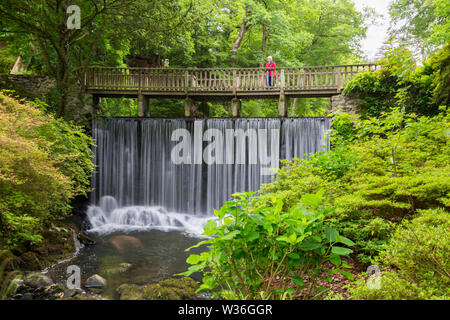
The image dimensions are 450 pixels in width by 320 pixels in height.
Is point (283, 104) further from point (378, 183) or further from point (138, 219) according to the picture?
point (378, 183)

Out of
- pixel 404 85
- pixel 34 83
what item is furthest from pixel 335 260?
pixel 34 83

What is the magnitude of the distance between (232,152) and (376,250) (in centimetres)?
786

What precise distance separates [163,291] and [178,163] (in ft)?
24.0

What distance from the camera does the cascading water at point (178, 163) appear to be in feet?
35.1

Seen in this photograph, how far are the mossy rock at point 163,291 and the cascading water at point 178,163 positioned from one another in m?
6.05

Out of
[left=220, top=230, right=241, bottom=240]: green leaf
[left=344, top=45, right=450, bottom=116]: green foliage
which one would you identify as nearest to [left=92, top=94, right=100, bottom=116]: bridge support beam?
[left=344, top=45, right=450, bottom=116]: green foliage

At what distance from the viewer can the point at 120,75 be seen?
1108cm

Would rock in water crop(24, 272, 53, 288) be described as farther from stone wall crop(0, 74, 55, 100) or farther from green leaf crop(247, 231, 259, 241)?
stone wall crop(0, 74, 55, 100)

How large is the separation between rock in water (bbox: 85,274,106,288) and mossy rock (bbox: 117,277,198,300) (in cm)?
46

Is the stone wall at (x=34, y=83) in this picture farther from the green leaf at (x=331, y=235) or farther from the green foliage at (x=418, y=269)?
the green foliage at (x=418, y=269)

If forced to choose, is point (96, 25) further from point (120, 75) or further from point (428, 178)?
point (428, 178)

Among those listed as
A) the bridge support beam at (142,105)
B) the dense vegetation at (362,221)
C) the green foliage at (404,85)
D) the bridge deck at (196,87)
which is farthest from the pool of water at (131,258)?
the green foliage at (404,85)

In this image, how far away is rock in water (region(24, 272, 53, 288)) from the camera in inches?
176
